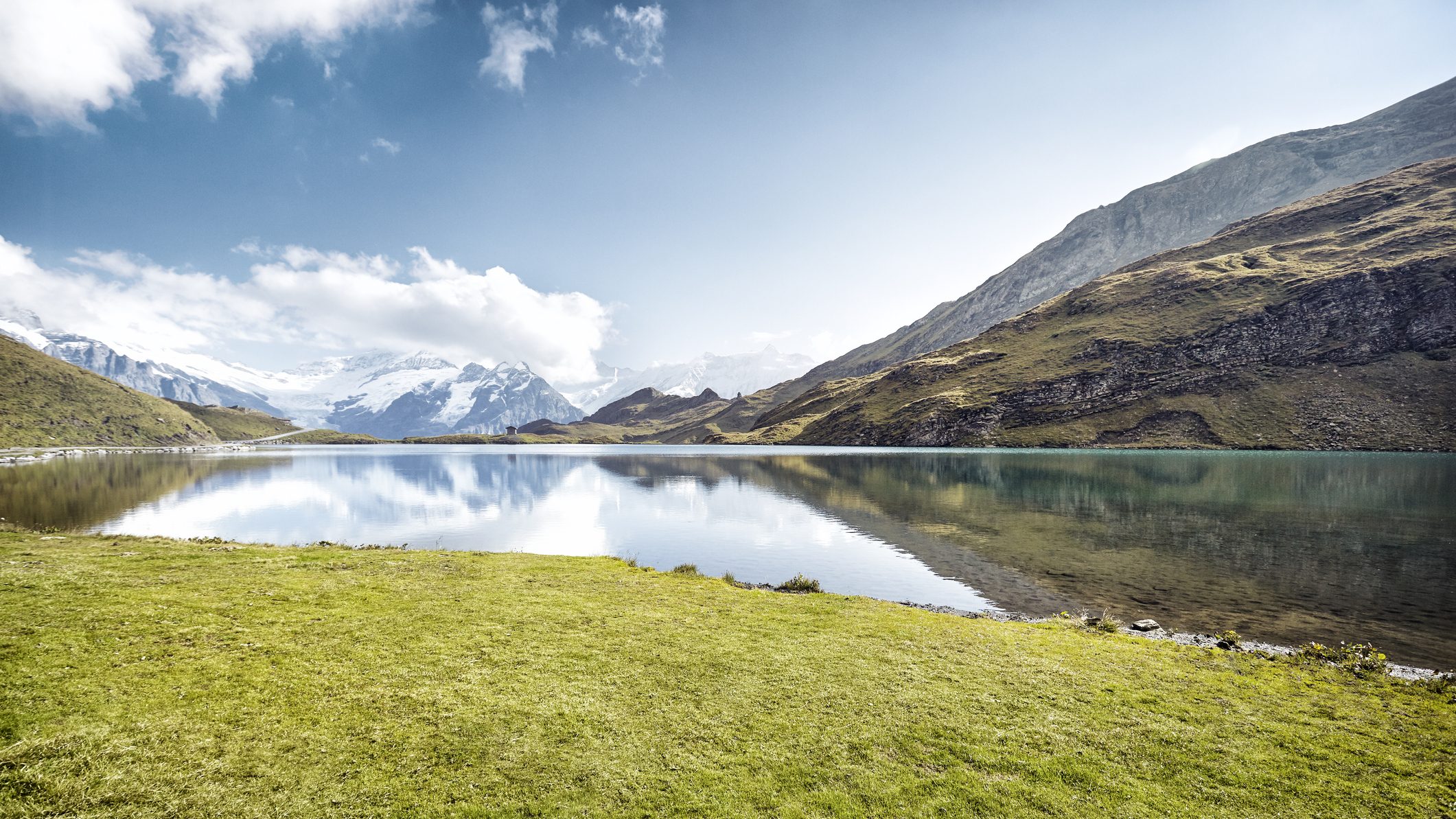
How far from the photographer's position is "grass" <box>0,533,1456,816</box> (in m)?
10.7

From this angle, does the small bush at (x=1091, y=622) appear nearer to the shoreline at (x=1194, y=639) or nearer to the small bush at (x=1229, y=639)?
the shoreline at (x=1194, y=639)

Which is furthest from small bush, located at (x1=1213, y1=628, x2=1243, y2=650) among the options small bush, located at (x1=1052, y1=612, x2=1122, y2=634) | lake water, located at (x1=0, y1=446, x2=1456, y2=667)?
small bush, located at (x1=1052, y1=612, x2=1122, y2=634)

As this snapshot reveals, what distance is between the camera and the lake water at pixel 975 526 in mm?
31516

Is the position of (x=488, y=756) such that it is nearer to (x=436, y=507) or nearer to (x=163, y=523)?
(x=163, y=523)

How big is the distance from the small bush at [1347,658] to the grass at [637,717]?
0.87 m

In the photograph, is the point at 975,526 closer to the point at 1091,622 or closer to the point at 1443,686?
the point at 1091,622

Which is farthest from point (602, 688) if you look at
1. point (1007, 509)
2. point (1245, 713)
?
point (1007, 509)

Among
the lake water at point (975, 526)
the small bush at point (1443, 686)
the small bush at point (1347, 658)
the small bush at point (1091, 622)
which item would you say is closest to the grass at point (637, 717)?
the small bush at point (1443, 686)

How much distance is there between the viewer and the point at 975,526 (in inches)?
2146

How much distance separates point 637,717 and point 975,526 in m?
48.5

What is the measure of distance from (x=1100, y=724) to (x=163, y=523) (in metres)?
73.6

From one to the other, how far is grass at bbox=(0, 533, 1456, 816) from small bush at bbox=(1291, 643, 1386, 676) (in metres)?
0.87

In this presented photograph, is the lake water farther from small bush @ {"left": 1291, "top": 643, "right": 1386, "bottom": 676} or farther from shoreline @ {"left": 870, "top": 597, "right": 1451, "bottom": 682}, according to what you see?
small bush @ {"left": 1291, "top": 643, "right": 1386, "bottom": 676}

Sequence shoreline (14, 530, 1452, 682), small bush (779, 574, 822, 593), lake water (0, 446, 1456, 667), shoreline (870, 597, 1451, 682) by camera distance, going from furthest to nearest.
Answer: lake water (0, 446, 1456, 667)
small bush (779, 574, 822, 593)
shoreline (14, 530, 1452, 682)
shoreline (870, 597, 1451, 682)
